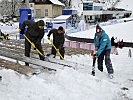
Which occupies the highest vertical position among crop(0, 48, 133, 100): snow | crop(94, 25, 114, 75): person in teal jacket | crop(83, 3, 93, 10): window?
crop(83, 3, 93, 10): window

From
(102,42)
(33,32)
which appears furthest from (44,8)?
(102,42)

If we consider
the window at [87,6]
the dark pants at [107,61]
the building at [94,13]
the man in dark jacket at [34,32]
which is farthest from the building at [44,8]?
the dark pants at [107,61]

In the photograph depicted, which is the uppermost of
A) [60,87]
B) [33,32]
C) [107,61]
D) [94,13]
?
[33,32]

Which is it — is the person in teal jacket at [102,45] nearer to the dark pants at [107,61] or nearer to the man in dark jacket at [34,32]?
the dark pants at [107,61]

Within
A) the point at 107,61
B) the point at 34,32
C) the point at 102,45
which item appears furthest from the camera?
the point at 34,32

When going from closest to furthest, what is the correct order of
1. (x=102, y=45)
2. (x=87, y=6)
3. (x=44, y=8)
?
(x=102, y=45), (x=87, y=6), (x=44, y=8)

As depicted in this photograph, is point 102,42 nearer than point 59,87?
No

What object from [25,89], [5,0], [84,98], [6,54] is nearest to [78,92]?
[84,98]

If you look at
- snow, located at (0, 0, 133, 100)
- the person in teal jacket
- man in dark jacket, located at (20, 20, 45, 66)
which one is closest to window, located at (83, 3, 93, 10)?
man in dark jacket, located at (20, 20, 45, 66)

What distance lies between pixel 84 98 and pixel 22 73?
2.04 meters

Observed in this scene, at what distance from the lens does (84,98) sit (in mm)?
6027

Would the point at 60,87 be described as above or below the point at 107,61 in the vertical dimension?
below

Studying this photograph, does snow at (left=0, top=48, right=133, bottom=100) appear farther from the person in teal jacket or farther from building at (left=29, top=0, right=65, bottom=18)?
building at (left=29, top=0, right=65, bottom=18)

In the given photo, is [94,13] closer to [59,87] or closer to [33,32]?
[33,32]
